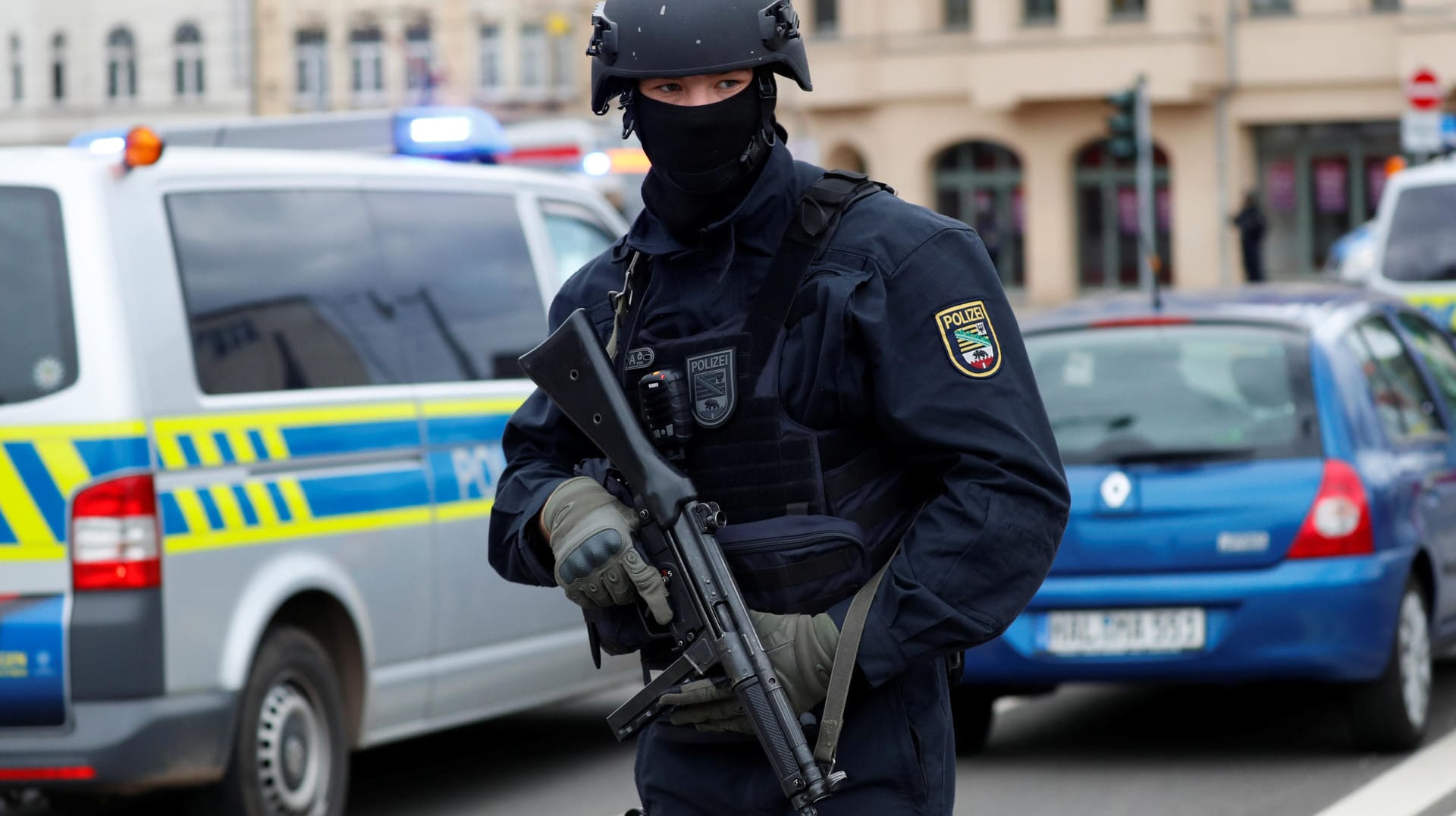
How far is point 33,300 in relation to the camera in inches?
211

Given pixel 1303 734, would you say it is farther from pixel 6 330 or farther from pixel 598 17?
pixel 598 17

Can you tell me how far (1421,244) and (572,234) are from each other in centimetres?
778

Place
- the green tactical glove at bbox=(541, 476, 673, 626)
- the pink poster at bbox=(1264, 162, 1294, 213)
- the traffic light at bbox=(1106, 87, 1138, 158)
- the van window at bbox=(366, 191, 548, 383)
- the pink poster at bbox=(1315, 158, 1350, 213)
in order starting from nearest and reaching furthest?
1. the green tactical glove at bbox=(541, 476, 673, 626)
2. the van window at bbox=(366, 191, 548, 383)
3. the traffic light at bbox=(1106, 87, 1138, 158)
4. the pink poster at bbox=(1315, 158, 1350, 213)
5. the pink poster at bbox=(1264, 162, 1294, 213)

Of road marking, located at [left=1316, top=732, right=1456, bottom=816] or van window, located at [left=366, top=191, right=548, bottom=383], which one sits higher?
van window, located at [left=366, top=191, right=548, bottom=383]

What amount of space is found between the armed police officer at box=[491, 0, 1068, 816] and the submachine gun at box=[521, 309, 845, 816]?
0.04 metres

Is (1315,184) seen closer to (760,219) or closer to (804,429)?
(760,219)

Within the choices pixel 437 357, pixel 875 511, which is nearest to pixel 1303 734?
pixel 437 357

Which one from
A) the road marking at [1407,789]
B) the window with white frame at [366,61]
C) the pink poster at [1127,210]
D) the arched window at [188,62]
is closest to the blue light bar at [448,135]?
the road marking at [1407,789]

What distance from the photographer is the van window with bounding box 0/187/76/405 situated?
530cm

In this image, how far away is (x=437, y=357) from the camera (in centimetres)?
654

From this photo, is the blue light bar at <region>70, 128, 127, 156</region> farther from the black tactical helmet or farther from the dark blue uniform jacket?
the dark blue uniform jacket

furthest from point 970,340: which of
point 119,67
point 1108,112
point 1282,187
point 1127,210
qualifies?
point 119,67

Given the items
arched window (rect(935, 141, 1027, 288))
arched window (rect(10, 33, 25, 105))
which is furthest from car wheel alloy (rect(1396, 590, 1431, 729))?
arched window (rect(10, 33, 25, 105))

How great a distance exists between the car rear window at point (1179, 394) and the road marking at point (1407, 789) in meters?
1.01
